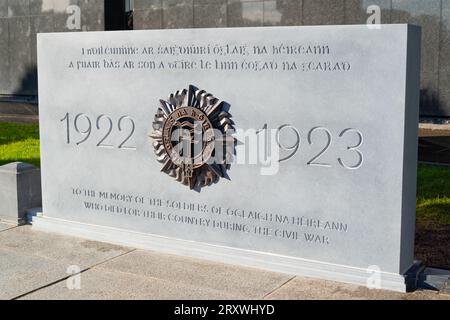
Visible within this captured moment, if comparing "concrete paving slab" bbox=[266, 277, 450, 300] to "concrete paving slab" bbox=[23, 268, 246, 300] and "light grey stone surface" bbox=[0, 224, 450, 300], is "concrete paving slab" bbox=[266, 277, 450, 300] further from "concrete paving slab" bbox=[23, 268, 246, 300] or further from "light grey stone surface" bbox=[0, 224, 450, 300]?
"concrete paving slab" bbox=[23, 268, 246, 300]

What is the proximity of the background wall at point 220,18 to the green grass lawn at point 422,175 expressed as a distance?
4523mm

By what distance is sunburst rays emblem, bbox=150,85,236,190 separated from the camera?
6758mm

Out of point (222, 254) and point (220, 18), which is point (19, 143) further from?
point (222, 254)

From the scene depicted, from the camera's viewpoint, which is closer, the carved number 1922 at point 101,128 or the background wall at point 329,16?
the carved number 1922 at point 101,128

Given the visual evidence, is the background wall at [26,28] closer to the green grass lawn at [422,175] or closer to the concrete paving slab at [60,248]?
the green grass lawn at [422,175]

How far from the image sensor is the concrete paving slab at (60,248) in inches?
278

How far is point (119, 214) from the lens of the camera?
7.60 metres

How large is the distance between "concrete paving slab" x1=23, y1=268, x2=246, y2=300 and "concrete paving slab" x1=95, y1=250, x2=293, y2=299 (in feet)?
0.33

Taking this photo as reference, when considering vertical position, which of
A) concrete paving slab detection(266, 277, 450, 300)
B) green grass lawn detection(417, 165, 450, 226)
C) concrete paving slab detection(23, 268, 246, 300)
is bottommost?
concrete paving slab detection(23, 268, 246, 300)

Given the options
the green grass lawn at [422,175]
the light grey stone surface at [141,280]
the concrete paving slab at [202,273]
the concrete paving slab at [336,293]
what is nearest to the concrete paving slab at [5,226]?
the light grey stone surface at [141,280]

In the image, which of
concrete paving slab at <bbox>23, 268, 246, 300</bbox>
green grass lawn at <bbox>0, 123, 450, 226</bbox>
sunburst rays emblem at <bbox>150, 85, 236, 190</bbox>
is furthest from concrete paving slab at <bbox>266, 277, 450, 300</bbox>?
green grass lawn at <bbox>0, 123, 450, 226</bbox>

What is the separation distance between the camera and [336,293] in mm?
5938

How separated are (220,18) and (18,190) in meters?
11.0
